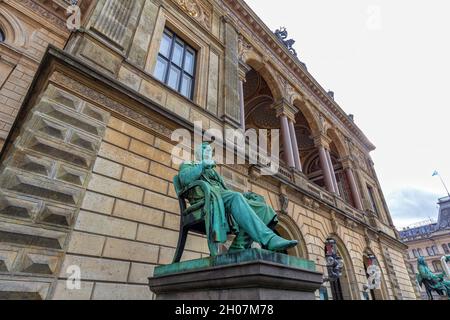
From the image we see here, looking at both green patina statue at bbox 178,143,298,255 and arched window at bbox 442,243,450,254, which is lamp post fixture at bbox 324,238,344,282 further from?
arched window at bbox 442,243,450,254

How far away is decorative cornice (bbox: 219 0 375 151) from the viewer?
10940 millimetres

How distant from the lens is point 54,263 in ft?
10.3

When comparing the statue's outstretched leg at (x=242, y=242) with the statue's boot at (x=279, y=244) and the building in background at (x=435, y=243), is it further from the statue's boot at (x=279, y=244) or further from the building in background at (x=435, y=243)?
the building in background at (x=435, y=243)

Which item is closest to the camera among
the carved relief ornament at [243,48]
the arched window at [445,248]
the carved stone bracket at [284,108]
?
the carved relief ornament at [243,48]

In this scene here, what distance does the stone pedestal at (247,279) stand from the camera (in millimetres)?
2068

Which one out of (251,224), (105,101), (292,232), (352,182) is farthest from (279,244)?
(352,182)

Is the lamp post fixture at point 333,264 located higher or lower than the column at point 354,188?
lower

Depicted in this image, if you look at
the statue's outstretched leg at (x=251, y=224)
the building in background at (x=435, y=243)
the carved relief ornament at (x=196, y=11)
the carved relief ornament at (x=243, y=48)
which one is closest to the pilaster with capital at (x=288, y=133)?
the carved relief ornament at (x=243, y=48)

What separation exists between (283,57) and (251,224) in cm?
1222

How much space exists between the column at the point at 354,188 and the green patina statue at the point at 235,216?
12559 mm

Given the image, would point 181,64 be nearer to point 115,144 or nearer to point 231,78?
point 231,78

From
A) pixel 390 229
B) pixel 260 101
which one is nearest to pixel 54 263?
pixel 260 101

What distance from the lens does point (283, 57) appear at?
13008mm
